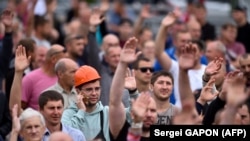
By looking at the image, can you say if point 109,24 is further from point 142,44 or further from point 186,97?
point 186,97

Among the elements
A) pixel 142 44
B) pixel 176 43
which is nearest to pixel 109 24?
pixel 142 44

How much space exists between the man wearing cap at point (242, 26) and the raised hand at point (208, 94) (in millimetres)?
7842

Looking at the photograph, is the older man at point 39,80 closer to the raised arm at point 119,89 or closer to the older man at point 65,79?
the older man at point 65,79

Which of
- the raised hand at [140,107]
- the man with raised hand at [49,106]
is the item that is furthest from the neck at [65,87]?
the raised hand at [140,107]

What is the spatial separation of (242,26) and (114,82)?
10.1 metres

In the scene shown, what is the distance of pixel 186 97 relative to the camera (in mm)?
10609

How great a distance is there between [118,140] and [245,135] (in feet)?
4.22

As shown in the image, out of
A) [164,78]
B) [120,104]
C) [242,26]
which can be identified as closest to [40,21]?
[242,26]

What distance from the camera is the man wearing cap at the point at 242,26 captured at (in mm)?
21250

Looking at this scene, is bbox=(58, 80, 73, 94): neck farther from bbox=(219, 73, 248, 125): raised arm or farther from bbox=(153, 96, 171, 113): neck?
bbox=(219, 73, 248, 125): raised arm

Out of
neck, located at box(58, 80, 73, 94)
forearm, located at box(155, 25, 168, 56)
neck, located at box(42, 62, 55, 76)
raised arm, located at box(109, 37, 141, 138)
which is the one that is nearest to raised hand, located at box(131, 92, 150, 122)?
raised arm, located at box(109, 37, 141, 138)

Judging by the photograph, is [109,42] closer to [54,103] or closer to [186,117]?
[54,103]

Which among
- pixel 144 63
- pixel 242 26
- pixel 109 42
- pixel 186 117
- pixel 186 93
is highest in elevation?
pixel 242 26

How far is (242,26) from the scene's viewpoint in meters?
21.4
